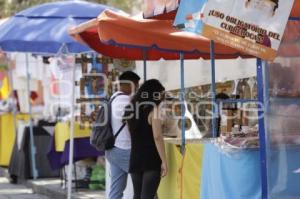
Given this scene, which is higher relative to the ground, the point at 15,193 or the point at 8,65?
the point at 8,65

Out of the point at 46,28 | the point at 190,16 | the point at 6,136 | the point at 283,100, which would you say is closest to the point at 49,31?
the point at 46,28

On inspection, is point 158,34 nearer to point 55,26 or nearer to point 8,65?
point 55,26

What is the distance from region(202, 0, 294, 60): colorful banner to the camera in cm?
565

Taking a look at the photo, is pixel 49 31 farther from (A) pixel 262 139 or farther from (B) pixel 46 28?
(A) pixel 262 139

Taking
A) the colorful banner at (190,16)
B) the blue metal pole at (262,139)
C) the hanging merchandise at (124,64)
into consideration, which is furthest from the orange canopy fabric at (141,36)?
the blue metal pole at (262,139)

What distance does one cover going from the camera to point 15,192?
A: 522 inches

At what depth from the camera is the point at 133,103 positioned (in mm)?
7648

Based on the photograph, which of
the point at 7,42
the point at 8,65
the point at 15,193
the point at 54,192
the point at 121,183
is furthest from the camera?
the point at 8,65

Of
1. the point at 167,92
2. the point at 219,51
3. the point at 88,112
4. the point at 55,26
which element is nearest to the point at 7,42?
the point at 55,26

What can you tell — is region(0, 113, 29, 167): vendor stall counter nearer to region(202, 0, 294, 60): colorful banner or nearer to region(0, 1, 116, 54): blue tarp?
region(0, 1, 116, 54): blue tarp

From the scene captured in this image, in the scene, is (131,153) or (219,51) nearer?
(131,153)

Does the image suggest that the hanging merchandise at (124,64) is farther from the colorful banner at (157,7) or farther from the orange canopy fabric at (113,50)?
the colorful banner at (157,7)

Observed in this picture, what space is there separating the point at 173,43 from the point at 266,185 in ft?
9.99

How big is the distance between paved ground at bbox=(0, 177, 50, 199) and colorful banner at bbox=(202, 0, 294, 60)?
755 cm
